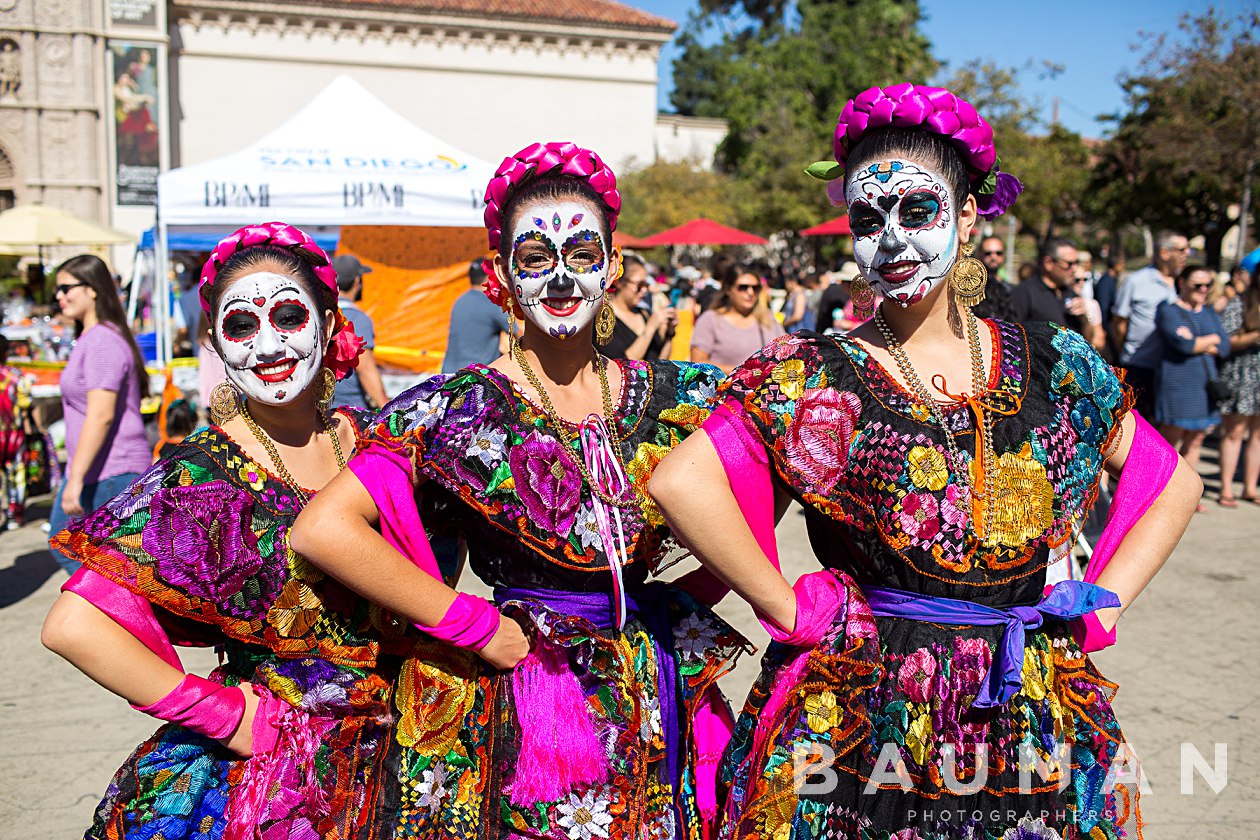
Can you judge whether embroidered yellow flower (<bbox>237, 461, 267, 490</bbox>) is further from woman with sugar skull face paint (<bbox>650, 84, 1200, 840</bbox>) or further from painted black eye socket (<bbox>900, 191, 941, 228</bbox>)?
painted black eye socket (<bbox>900, 191, 941, 228</bbox>)

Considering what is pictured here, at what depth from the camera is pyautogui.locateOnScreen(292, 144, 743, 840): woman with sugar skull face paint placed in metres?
2.09

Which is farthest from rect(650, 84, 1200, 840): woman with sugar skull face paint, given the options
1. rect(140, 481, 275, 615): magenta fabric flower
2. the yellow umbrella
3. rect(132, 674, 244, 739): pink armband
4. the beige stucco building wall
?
the beige stucco building wall

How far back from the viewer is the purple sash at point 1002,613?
1.89 meters

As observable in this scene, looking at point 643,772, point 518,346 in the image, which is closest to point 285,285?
point 518,346

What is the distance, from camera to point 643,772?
2.13 metres

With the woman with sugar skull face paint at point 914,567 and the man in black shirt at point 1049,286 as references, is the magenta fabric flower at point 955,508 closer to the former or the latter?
the woman with sugar skull face paint at point 914,567

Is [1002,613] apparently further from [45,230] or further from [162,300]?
[45,230]

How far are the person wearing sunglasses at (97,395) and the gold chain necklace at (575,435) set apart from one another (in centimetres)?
283

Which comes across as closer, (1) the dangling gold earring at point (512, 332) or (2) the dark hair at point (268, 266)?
(1) the dangling gold earring at point (512, 332)

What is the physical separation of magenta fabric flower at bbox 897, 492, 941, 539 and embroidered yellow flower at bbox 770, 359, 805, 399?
11.1 inches

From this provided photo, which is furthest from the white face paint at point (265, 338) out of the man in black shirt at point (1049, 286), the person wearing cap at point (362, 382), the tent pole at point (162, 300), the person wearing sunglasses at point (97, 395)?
the tent pole at point (162, 300)

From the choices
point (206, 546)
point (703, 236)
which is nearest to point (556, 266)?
point (206, 546)

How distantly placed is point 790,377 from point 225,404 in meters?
1.36

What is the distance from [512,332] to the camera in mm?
2379
